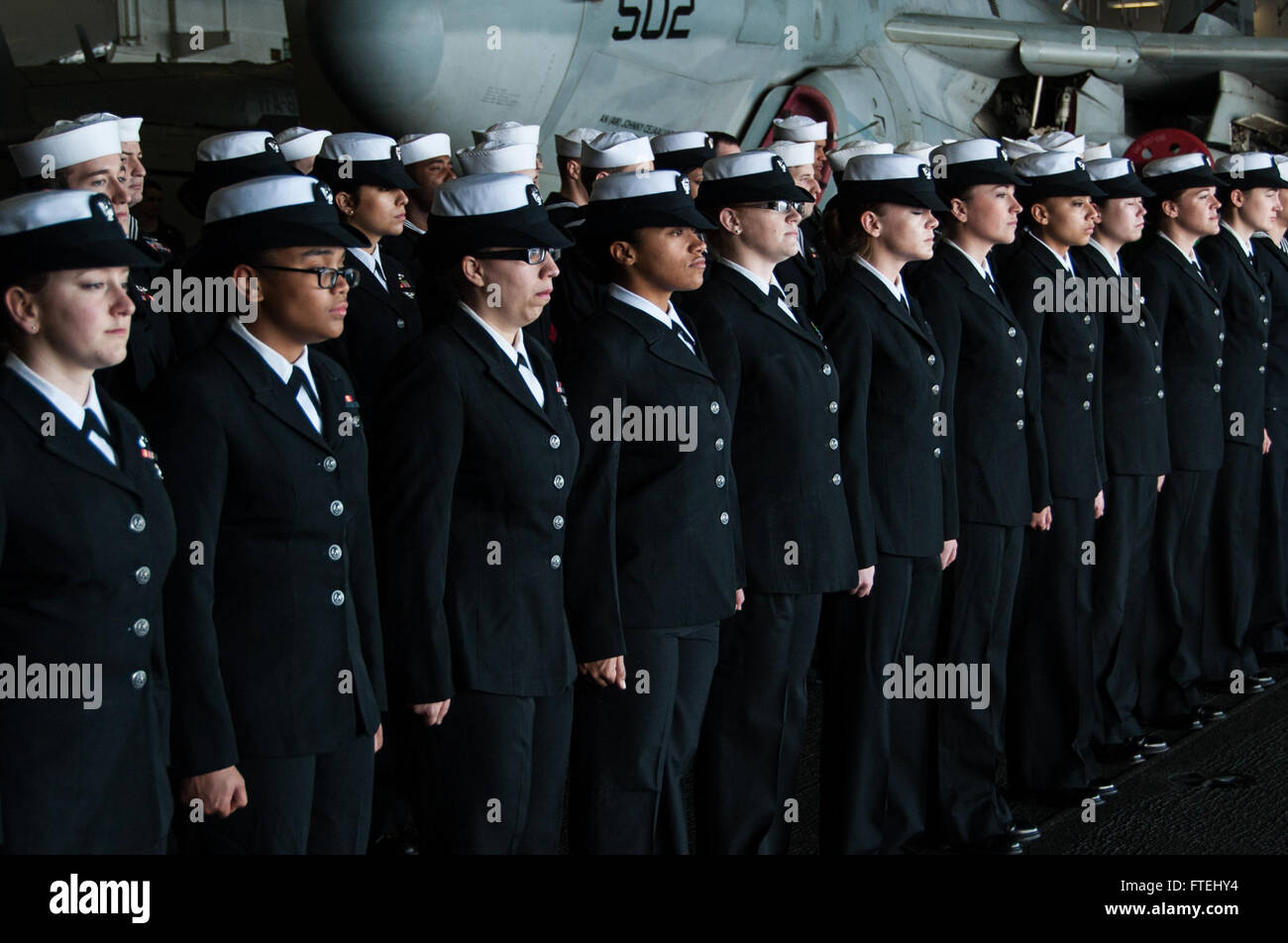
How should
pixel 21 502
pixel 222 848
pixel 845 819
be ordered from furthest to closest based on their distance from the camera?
pixel 845 819 → pixel 222 848 → pixel 21 502

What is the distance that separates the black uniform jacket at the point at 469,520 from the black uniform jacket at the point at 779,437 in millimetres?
698

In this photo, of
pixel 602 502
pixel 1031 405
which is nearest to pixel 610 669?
pixel 602 502

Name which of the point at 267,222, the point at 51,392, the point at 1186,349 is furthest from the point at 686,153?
the point at 51,392

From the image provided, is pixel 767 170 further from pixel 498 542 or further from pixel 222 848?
pixel 222 848

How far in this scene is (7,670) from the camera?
206 cm

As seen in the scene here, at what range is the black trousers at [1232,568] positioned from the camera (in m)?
5.67

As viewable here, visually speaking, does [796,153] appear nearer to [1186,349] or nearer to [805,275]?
[805,275]

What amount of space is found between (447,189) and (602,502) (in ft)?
2.35

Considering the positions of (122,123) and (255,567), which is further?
(122,123)

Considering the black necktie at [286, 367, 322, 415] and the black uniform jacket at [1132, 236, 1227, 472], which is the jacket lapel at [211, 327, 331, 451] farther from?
the black uniform jacket at [1132, 236, 1227, 472]

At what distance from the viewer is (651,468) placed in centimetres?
323

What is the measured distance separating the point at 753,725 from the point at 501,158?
1.99m

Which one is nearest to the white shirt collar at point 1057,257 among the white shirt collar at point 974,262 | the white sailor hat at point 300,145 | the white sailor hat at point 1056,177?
the white sailor hat at point 1056,177

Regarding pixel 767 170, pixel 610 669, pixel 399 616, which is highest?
pixel 767 170
